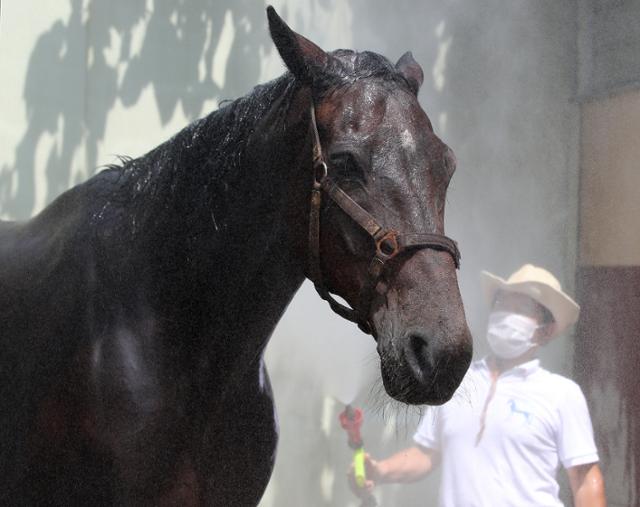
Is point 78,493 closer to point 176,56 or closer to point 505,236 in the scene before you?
point 176,56

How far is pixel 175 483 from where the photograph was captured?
2135mm

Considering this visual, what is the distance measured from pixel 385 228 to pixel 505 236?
4228 mm

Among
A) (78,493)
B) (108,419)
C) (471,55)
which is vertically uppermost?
(471,55)

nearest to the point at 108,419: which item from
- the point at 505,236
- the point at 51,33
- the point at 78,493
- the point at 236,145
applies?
the point at 78,493

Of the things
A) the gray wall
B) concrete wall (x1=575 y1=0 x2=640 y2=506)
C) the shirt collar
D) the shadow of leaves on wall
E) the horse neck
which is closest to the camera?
the horse neck

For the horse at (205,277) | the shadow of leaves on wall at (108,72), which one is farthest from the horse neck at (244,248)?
the shadow of leaves on wall at (108,72)

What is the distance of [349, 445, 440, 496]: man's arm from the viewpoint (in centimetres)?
432

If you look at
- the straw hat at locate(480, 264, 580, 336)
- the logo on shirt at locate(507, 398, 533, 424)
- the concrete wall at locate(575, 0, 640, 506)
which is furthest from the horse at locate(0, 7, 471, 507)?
the concrete wall at locate(575, 0, 640, 506)

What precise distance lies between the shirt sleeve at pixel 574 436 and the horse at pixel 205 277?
2.09 meters

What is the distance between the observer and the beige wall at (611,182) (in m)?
5.83

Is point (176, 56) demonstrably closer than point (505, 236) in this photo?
Yes

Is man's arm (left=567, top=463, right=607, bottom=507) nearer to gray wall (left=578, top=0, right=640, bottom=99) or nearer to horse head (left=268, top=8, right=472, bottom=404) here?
horse head (left=268, top=8, right=472, bottom=404)

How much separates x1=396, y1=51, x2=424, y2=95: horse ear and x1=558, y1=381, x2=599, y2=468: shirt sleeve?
2242 mm

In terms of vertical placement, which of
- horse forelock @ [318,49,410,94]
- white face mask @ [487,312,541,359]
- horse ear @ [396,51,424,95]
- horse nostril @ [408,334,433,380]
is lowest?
horse nostril @ [408,334,433,380]
